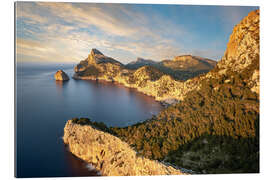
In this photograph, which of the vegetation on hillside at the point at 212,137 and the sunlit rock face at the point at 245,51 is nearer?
the vegetation on hillside at the point at 212,137

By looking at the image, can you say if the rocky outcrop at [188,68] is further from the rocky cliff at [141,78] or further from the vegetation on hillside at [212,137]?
the vegetation on hillside at [212,137]

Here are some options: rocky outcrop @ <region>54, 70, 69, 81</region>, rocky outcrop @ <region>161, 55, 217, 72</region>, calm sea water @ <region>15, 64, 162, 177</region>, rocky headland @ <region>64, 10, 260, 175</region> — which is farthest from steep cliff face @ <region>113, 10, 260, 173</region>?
rocky outcrop @ <region>54, 70, 69, 81</region>

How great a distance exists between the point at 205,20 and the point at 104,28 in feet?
18.2

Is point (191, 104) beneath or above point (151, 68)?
beneath

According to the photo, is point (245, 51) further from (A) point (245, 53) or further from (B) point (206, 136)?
(B) point (206, 136)

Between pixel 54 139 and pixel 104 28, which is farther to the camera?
pixel 54 139

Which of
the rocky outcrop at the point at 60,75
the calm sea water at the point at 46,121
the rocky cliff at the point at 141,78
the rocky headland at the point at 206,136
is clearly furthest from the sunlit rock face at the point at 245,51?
the rocky outcrop at the point at 60,75

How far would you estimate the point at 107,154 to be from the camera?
798 cm

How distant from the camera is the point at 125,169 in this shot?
5.98 meters

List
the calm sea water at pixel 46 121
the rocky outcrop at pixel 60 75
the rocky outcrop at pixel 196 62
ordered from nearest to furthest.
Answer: the calm sea water at pixel 46 121
the rocky outcrop at pixel 196 62
the rocky outcrop at pixel 60 75

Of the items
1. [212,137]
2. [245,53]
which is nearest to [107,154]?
[212,137]

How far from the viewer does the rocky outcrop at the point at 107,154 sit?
18.0ft

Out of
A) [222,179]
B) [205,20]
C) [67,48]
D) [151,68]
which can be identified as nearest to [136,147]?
[222,179]
